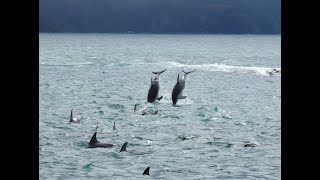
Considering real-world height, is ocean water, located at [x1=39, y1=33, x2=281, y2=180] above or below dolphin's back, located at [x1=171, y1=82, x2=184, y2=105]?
below

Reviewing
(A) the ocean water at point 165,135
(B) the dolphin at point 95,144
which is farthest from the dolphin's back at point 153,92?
(B) the dolphin at point 95,144

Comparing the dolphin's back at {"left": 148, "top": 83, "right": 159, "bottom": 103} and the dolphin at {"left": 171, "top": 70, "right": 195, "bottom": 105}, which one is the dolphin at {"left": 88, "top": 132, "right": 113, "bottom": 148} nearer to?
the dolphin at {"left": 171, "top": 70, "right": 195, "bottom": 105}

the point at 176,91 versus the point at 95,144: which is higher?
the point at 176,91

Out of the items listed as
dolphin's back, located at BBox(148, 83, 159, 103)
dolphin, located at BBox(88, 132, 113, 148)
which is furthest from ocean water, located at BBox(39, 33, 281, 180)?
dolphin's back, located at BBox(148, 83, 159, 103)

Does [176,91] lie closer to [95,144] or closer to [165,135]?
[165,135]

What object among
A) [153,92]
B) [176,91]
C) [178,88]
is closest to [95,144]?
[178,88]

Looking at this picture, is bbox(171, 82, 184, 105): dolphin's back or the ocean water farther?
bbox(171, 82, 184, 105): dolphin's back

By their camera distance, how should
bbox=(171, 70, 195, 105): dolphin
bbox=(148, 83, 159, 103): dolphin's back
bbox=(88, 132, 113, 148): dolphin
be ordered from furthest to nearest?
bbox=(148, 83, 159, 103): dolphin's back → bbox=(171, 70, 195, 105): dolphin → bbox=(88, 132, 113, 148): dolphin

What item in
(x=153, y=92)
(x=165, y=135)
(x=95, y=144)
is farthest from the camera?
(x=153, y=92)

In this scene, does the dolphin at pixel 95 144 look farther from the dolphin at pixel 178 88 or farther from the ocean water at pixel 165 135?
the dolphin at pixel 178 88

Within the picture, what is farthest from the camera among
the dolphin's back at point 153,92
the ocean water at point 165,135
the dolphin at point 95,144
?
the dolphin's back at point 153,92

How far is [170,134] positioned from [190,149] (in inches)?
135
